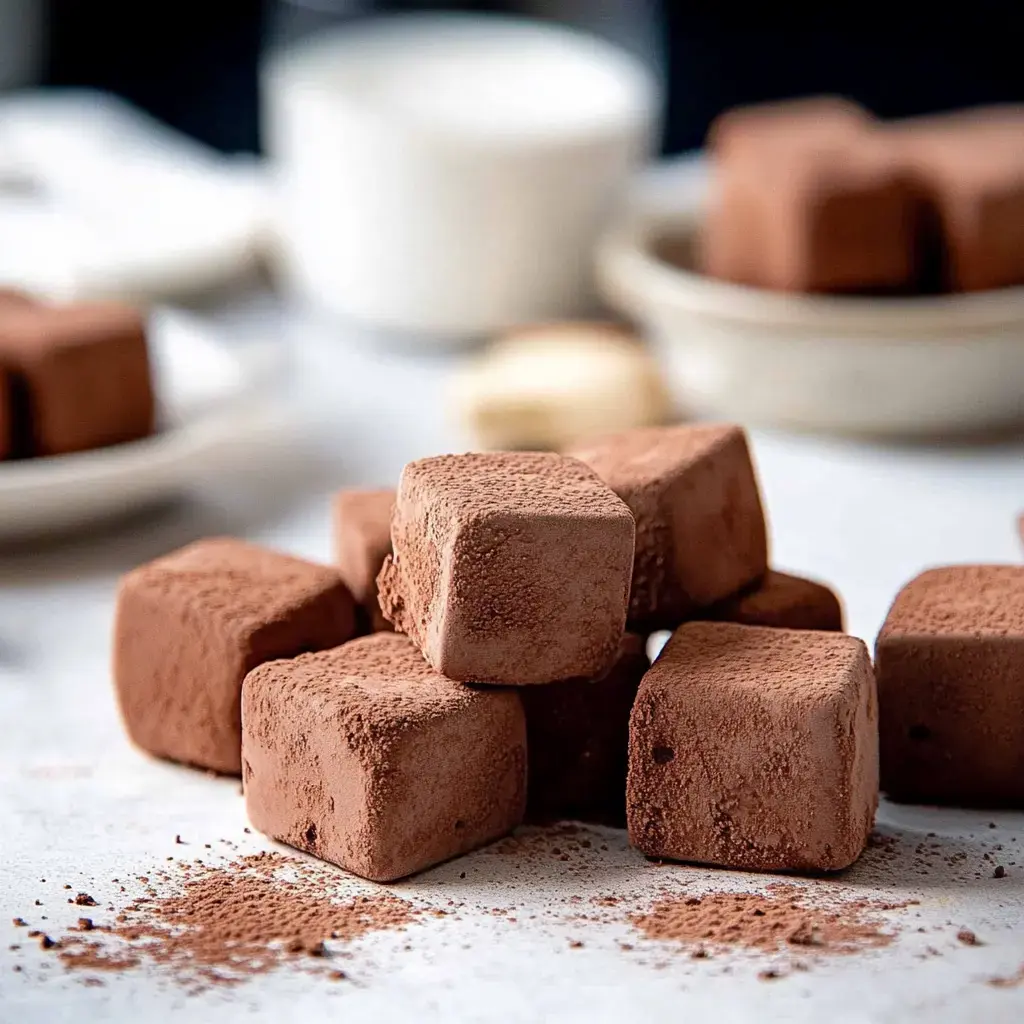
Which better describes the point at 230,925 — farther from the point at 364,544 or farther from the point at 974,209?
the point at 974,209

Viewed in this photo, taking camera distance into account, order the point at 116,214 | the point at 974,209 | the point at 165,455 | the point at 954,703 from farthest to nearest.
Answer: the point at 116,214 < the point at 974,209 < the point at 165,455 < the point at 954,703

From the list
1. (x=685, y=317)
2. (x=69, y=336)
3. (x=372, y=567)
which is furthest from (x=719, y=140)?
(x=372, y=567)

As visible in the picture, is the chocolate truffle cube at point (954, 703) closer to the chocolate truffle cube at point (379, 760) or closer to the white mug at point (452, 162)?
the chocolate truffle cube at point (379, 760)

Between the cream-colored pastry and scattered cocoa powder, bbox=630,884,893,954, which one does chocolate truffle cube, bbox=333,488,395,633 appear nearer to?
scattered cocoa powder, bbox=630,884,893,954

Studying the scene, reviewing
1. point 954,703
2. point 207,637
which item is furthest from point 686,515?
point 207,637

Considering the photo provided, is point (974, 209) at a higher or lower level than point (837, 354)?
higher

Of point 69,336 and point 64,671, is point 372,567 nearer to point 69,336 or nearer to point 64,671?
point 64,671

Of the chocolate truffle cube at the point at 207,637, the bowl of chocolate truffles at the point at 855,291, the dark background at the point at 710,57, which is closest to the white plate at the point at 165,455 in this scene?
the chocolate truffle cube at the point at 207,637
